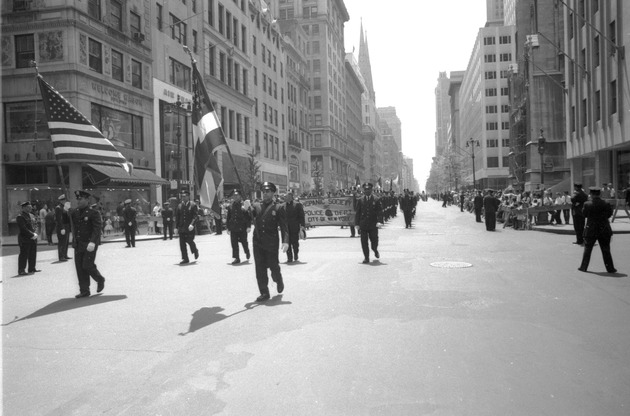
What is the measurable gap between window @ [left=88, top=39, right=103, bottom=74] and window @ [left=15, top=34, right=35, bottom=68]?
8.98 ft

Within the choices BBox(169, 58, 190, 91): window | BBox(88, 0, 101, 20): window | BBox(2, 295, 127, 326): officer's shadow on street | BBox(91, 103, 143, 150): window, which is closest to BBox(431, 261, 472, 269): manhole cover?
BBox(2, 295, 127, 326): officer's shadow on street

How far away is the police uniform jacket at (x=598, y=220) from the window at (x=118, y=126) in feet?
81.5

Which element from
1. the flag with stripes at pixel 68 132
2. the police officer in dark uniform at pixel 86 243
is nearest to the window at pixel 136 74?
the flag with stripes at pixel 68 132

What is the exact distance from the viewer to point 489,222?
2258cm

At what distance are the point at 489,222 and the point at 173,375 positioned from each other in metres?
19.9

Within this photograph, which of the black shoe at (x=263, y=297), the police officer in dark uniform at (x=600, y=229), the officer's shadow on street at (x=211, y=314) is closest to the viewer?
the officer's shadow on street at (x=211, y=314)

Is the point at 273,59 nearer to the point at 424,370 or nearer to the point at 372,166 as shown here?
the point at 424,370

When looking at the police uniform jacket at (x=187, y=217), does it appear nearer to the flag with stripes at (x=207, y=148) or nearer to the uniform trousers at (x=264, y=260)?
the flag with stripes at (x=207, y=148)

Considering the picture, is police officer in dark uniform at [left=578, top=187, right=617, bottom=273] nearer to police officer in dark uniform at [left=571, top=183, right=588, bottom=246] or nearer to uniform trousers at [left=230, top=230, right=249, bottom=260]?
police officer in dark uniform at [left=571, top=183, right=588, bottom=246]

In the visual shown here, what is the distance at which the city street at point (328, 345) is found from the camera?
4.05 m

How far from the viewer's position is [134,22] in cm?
3222

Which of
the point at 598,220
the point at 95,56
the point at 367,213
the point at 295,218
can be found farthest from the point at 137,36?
the point at 598,220

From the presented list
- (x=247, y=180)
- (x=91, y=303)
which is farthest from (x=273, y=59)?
(x=91, y=303)

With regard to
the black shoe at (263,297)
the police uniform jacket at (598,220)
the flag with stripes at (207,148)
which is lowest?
the black shoe at (263,297)
